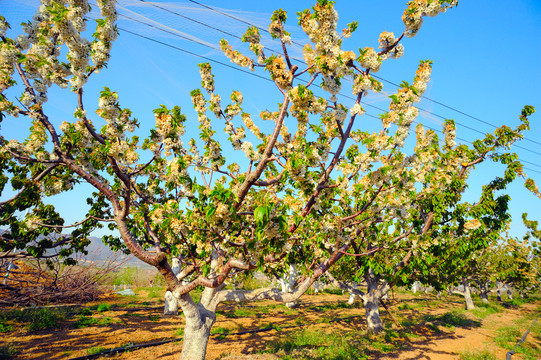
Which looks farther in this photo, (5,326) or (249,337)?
(249,337)

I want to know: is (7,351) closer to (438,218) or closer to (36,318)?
(36,318)

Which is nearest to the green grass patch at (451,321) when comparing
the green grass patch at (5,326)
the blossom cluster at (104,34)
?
the blossom cluster at (104,34)

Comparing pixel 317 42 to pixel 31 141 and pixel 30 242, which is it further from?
pixel 30 242

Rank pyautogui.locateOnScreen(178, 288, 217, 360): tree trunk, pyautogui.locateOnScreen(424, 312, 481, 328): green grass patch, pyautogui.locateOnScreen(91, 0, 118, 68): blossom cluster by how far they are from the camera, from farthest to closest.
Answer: pyautogui.locateOnScreen(424, 312, 481, 328): green grass patch, pyautogui.locateOnScreen(178, 288, 217, 360): tree trunk, pyautogui.locateOnScreen(91, 0, 118, 68): blossom cluster

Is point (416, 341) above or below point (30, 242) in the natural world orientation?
below

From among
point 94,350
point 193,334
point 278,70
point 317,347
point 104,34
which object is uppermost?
point 104,34

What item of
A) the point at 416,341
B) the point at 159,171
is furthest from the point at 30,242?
the point at 416,341

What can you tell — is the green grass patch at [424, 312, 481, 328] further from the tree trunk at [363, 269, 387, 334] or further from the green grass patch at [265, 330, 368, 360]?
the green grass patch at [265, 330, 368, 360]

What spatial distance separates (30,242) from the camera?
7.74 metres

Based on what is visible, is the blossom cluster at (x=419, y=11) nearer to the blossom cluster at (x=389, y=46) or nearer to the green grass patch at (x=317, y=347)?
the blossom cluster at (x=389, y=46)

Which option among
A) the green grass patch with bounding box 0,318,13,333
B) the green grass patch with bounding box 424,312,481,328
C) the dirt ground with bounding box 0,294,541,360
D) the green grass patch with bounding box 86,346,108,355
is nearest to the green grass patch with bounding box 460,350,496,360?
the dirt ground with bounding box 0,294,541,360

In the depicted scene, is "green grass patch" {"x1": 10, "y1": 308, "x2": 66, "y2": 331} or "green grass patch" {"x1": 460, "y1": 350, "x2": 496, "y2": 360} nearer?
"green grass patch" {"x1": 460, "y1": 350, "x2": 496, "y2": 360}

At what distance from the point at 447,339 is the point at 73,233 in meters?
17.6

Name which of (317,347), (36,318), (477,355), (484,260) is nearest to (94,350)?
(36,318)
